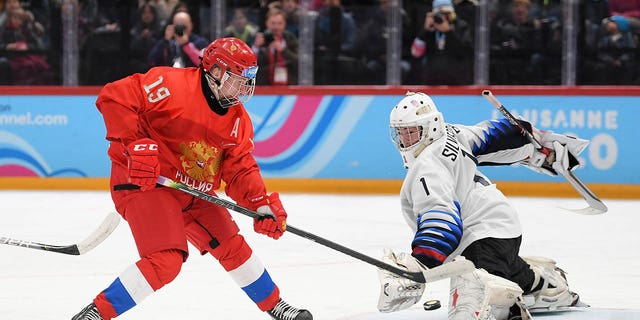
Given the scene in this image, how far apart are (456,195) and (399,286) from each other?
1.55 ft

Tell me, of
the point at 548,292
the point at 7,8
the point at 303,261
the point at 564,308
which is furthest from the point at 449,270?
the point at 7,8

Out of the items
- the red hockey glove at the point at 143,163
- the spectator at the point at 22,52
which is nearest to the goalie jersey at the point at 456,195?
the red hockey glove at the point at 143,163

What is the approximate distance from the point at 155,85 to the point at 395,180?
16.1ft

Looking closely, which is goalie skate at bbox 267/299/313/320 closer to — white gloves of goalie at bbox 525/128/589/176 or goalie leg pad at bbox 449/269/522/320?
goalie leg pad at bbox 449/269/522/320

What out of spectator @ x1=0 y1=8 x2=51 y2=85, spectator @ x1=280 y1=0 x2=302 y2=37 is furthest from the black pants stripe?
spectator @ x1=0 y1=8 x2=51 y2=85

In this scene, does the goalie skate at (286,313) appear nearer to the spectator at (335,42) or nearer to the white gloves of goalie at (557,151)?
the white gloves of goalie at (557,151)

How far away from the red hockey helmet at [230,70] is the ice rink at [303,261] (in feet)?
2.89

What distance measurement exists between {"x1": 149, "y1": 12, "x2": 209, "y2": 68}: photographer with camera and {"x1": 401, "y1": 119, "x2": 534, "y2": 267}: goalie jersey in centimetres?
475

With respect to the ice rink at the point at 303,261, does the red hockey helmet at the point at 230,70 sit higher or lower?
higher

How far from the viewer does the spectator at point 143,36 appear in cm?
866

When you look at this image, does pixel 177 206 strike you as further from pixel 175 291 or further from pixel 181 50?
pixel 181 50

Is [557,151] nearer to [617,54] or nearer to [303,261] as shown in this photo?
[303,261]

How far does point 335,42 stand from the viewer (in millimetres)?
8555

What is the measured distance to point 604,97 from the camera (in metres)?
8.22
